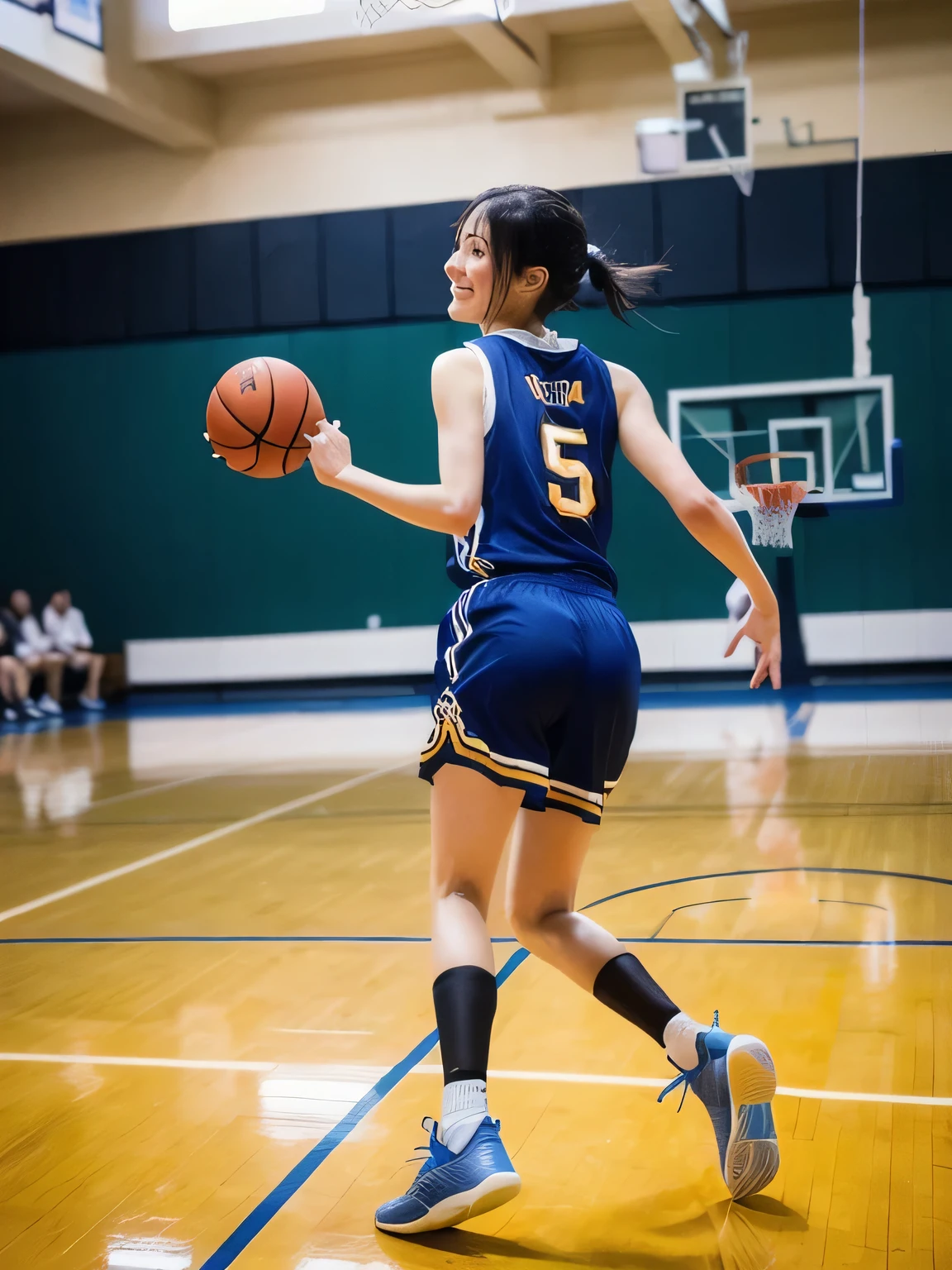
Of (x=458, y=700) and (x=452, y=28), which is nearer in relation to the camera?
(x=458, y=700)

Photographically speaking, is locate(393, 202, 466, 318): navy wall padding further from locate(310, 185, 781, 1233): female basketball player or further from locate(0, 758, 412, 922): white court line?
locate(310, 185, 781, 1233): female basketball player

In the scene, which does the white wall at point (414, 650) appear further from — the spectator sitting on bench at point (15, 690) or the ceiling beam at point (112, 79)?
the ceiling beam at point (112, 79)

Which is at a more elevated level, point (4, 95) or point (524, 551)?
point (4, 95)

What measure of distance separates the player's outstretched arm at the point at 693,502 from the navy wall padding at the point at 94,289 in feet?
40.6

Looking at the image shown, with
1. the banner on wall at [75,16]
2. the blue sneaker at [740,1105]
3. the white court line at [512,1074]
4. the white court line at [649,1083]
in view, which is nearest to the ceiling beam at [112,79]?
the banner on wall at [75,16]

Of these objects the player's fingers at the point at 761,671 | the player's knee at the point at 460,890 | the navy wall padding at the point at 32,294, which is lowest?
the player's knee at the point at 460,890

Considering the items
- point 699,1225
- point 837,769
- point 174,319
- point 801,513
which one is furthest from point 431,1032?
point 174,319

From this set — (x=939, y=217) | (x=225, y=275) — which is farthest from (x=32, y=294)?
(x=939, y=217)

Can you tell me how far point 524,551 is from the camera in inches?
77.1

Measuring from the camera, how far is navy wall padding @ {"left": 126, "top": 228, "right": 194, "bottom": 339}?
43.7ft

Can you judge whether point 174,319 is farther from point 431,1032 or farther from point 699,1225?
point 699,1225

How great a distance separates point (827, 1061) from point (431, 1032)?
84 centimetres

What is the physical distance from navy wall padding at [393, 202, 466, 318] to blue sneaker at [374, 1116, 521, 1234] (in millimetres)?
11443

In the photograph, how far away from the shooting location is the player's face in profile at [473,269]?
2.05 meters
